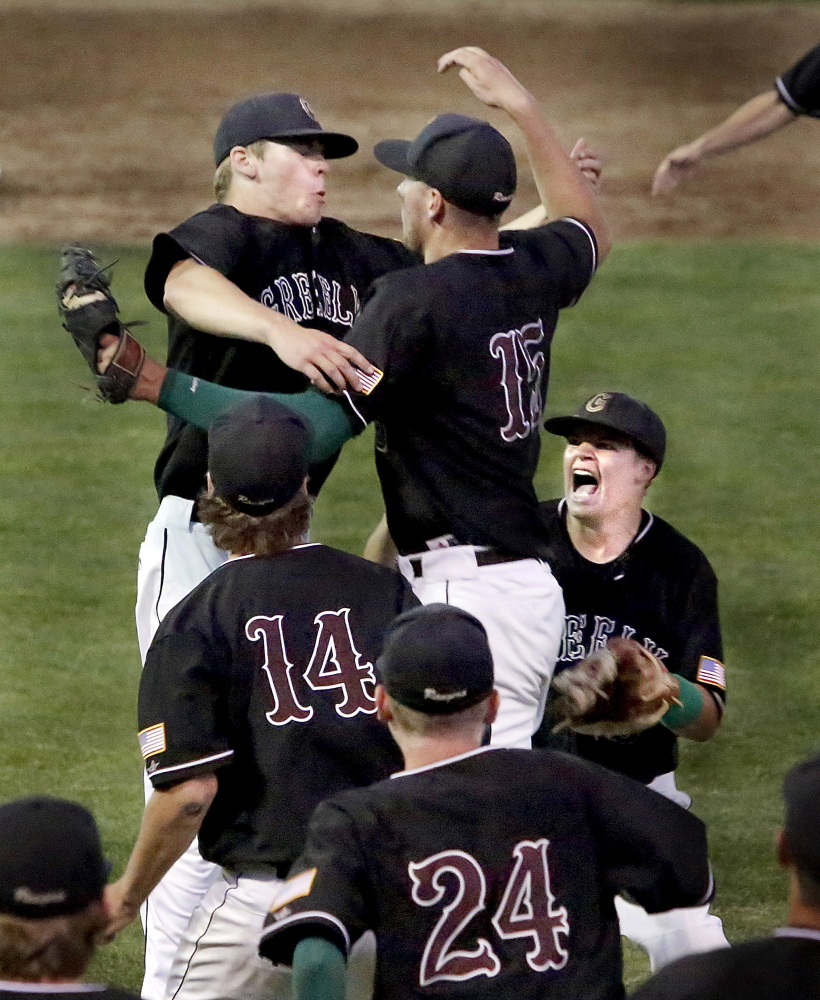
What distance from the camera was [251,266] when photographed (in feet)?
15.6

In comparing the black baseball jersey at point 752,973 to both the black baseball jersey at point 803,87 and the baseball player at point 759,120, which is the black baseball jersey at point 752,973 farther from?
the black baseball jersey at point 803,87

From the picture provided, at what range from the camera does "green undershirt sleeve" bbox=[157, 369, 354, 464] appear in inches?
162

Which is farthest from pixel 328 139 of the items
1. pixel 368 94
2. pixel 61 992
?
pixel 368 94

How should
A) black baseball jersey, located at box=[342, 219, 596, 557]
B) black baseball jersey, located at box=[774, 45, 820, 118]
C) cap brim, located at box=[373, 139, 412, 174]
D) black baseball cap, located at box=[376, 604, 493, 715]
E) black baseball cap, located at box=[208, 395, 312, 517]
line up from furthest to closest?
black baseball jersey, located at box=[774, 45, 820, 118], cap brim, located at box=[373, 139, 412, 174], black baseball jersey, located at box=[342, 219, 596, 557], black baseball cap, located at box=[208, 395, 312, 517], black baseball cap, located at box=[376, 604, 493, 715]

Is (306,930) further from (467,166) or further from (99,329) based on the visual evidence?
(467,166)

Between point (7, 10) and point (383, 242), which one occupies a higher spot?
point (383, 242)

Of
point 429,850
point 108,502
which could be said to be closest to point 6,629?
point 108,502

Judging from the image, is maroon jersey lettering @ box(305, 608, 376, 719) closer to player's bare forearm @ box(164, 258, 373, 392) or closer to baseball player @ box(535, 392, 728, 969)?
player's bare forearm @ box(164, 258, 373, 392)

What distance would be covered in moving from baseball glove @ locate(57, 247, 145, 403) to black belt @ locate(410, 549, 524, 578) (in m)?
0.80

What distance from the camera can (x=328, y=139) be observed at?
4.90m

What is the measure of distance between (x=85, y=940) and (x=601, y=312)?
9324 millimetres

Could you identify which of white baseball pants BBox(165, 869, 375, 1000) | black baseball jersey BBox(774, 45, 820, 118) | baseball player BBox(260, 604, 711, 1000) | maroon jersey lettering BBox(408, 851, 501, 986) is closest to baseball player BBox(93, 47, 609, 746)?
white baseball pants BBox(165, 869, 375, 1000)

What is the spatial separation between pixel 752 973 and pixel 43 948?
1.00 m

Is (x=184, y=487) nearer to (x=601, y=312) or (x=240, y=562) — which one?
(x=240, y=562)
